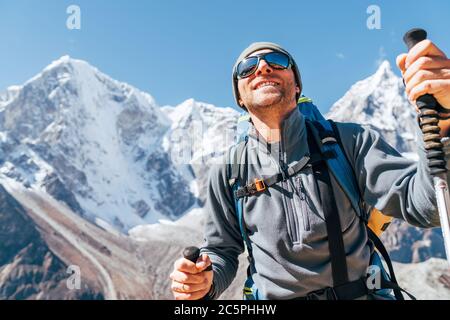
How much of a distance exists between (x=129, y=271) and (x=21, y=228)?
31.7 metres

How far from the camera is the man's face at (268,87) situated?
3.78 meters

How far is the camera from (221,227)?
411cm

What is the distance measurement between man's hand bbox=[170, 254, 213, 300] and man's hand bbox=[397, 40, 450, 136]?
1.96 meters

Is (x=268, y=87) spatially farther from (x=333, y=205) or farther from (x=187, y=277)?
(x=187, y=277)

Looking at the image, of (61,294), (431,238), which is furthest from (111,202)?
(431,238)

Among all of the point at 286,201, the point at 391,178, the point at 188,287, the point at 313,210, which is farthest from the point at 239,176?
the point at 391,178

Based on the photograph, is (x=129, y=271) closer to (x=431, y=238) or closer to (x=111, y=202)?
(x=111, y=202)

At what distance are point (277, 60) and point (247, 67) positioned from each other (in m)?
0.31

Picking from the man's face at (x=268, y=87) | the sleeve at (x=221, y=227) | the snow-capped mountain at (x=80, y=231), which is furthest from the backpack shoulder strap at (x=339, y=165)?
the snow-capped mountain at (x=80, y=231)

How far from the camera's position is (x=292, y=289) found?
335 centimetres

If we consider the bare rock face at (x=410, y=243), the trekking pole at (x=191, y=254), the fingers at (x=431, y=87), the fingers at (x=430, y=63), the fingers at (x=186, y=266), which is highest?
the bare rock face at (x=410, y=243)

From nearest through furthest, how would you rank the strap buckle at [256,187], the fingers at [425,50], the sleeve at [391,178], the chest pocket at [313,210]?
the fingers at [425,50] → the sleeve at [391,178] → the chest pocket at [313,210] → the strap buckle at [256,187]

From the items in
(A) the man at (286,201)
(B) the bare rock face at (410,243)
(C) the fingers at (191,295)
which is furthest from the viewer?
(B) the bare rock face at (410,243)

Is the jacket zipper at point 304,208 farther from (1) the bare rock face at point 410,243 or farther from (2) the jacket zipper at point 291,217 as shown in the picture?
(1) the bare rock face at point 410,243
